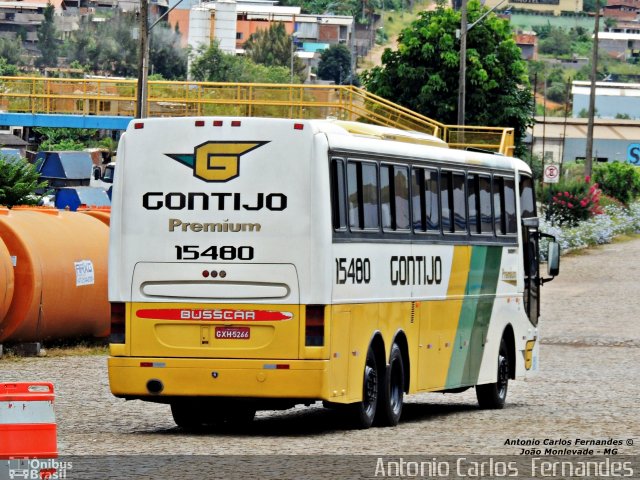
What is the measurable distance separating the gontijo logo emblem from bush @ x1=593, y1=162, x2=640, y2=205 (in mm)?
69368

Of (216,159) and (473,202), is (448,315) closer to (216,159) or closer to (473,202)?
(473,202)

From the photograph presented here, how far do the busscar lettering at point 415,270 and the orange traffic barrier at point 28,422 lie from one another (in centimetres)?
699

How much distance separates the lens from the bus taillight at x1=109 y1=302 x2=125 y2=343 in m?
15.7

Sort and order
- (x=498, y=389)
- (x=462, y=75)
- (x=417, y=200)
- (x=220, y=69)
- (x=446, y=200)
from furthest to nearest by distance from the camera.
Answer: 1. (x=220, y=69)
2. (x=462, y=75)
3. (x=498, y=389)
4. (x=446, y=200)
5. (x=417, y=200)

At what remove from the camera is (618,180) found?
84625 millimetres

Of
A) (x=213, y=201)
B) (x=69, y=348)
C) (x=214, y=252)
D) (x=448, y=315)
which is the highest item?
(x=213, y=201)

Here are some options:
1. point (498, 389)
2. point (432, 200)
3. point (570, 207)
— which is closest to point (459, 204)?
point (432, 200)

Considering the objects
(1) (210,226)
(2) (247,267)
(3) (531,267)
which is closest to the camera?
(2) (247,267)

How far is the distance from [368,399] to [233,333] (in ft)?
5.82

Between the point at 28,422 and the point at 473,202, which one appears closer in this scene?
the point at 28,422

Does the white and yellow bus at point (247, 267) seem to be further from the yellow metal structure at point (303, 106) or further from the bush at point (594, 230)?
the bush at point (594, 230)

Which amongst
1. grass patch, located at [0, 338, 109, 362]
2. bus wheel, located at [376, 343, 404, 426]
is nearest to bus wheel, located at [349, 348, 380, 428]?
bus wheel, located at [376, 343, 404, 426]

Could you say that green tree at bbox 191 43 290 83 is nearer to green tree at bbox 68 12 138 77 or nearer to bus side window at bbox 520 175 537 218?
green tree at bbox 68 12 138 77

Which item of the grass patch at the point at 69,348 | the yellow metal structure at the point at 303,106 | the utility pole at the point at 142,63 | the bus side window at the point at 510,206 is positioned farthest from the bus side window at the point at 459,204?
the yellow metal structure at the point at 303,106
